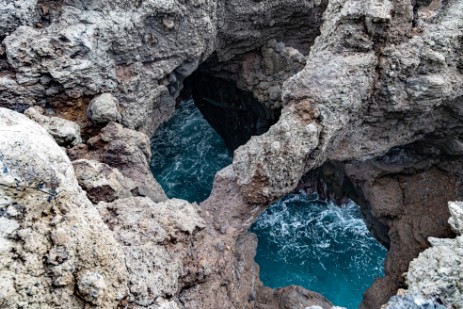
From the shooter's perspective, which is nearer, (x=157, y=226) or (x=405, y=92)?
(x=157, y=226)

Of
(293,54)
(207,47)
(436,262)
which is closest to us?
(436,262)

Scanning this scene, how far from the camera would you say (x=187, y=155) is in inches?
617

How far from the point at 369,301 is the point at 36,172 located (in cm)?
651

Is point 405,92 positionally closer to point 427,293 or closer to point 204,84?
point 427,293

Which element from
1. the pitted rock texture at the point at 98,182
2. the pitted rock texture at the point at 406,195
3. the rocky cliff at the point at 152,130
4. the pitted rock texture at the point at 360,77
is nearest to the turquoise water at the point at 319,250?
the rocky cliff at the point at 152,130

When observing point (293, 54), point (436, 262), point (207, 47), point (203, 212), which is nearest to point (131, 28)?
point (207, 47)

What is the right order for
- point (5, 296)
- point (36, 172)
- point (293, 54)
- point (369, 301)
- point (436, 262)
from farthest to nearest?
point (293, 54)
point (369, 301)
point (436, 262)
point (36, 172)
point (5, 296)

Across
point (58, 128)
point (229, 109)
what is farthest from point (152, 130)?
point (229, 109)

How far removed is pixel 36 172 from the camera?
11.8 feet

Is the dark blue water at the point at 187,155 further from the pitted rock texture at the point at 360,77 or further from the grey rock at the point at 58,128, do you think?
the pitted rock texture at the point at 360,77

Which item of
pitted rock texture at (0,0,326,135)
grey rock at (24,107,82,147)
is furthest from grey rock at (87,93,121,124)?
grey rock at (24,107,82,147)

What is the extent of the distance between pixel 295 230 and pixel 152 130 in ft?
22.1

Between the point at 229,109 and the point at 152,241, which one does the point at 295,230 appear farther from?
the point at 152,241

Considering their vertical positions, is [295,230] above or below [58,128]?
below
